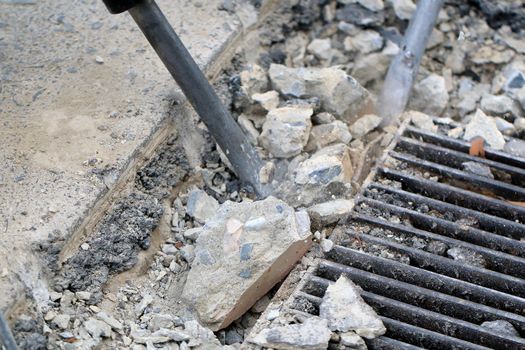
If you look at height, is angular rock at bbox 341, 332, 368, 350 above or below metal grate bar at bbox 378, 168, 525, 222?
below

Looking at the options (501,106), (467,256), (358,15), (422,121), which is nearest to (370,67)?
(358,15)

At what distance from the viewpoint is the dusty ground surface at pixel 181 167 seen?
2.21 meters

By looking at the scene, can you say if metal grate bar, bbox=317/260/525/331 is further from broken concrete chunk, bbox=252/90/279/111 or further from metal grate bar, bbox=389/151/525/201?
broken concrete chunk, bbox=252/90/279/111

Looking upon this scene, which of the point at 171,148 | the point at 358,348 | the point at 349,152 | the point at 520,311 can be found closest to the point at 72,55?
the point at 171,148

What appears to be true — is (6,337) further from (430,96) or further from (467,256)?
(430,96)

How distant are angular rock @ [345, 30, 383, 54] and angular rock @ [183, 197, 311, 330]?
0.97 meters

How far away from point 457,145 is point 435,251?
0.50m

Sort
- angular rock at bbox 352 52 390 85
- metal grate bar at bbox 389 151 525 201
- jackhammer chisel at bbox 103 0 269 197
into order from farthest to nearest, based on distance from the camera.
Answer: angular rock at bbox 352 52 390 85 → metal grate bar at bbox 389 151 525 201 → jackhammer chisel at bbox 103 0 269 197

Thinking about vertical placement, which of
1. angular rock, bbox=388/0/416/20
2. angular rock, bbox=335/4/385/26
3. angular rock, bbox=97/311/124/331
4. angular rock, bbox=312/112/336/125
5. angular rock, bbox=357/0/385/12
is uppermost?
angular rock, bbox=388/0/416/20

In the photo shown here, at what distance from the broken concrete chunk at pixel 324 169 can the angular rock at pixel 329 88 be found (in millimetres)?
269

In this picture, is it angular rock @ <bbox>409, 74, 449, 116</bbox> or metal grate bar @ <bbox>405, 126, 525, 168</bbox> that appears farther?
angular rock @ <bbox>409, 74, 449, 116</bbox>

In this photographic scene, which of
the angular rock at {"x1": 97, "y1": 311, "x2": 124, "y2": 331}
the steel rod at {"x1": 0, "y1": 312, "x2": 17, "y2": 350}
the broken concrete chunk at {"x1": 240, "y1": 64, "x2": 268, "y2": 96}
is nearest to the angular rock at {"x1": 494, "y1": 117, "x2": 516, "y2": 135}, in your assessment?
the broken concrete chunk at {"x1": 240, "y1": 64, "x2": 268, "y2": 96}

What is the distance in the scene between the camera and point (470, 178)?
2.66 metres

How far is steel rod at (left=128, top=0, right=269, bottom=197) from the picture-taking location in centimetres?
241
